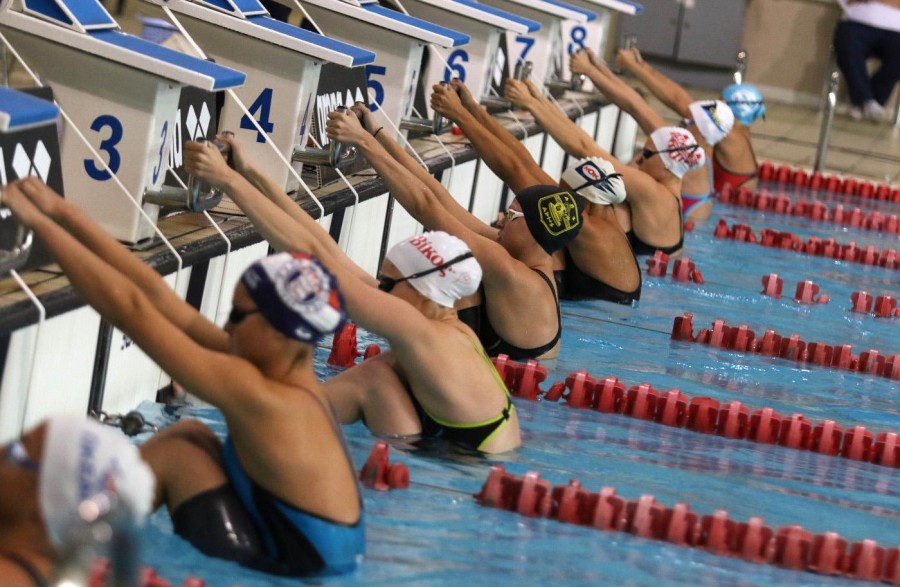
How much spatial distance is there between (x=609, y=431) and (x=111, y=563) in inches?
129

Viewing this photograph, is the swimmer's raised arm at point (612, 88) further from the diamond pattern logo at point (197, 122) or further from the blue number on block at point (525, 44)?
the diamond pattern logo at point (197, 122)

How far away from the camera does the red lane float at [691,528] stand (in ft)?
13.0

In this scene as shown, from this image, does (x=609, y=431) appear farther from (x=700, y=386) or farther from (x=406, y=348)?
(x=406, y=348)

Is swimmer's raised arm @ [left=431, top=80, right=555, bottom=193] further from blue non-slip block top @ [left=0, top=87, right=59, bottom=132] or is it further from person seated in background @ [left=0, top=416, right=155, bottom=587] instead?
person seated in background @ [left=0, top=416, right=155, bottom=587]

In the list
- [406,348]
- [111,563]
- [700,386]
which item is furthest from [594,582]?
[700,386]

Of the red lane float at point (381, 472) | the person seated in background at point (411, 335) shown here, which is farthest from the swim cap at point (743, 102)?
the red lane float at point (381, 472)

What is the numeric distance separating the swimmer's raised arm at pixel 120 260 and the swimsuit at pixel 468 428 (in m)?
1.20

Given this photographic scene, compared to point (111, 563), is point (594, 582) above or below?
below

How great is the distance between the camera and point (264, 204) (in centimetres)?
395

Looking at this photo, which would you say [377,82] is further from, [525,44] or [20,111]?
[20,111]

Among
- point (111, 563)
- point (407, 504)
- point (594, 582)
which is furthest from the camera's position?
point (407, 504)

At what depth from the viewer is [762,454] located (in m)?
5.06

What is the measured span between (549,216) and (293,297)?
8.12 ft

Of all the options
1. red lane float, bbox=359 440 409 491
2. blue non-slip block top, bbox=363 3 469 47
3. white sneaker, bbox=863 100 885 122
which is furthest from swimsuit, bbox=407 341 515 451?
A: white sneaker, bbox=863 100 885 122
